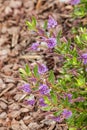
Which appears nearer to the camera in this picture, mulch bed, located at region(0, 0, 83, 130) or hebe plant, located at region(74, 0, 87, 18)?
mulch bed, located at region(0, 0, 83, 130)

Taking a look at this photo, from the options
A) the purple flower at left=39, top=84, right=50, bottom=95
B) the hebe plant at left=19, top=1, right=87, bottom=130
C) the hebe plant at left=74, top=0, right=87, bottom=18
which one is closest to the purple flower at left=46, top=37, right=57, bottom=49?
the hebe plant at left=19, top=1, right=87, bottom=130

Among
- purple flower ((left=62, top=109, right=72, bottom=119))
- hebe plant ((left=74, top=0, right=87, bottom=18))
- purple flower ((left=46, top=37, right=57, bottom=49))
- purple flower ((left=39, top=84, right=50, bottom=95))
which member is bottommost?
purple flower ((left=62, top=109, right=72, bottom=119))

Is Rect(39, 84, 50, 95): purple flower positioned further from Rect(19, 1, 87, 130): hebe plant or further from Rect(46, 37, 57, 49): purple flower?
Rect(46, 37, 57, 49): purple flower

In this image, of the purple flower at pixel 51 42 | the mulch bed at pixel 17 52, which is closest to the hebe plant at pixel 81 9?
the mulch bed at pixel 17 52

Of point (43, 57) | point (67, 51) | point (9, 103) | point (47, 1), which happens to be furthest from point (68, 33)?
point (67, 51)

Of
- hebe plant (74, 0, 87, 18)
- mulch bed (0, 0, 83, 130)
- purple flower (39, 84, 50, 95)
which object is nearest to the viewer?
purple flower (39, 84, 50, 95)

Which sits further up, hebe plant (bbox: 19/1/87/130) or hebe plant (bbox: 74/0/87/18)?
hebe plant (bbox: 74/0/87/18)

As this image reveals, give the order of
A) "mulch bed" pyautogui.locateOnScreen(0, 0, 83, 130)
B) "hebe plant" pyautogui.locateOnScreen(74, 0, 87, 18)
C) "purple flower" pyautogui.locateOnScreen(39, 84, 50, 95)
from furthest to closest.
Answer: "hebe plant" pyautogui.locateOnScreen(74, 0, 87, 18) < "mulch bed" pyautogui.locateOnScreen(0, 0, 83, 130) < "purple flower" pyautogui.locateOnScreen(39, 84, 50, 95)

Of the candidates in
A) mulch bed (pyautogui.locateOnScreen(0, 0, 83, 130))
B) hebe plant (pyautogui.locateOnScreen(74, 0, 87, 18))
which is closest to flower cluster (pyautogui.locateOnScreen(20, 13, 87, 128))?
mulch bed (pyautogui.locateOnScreen(0, 0, 83, 130))
